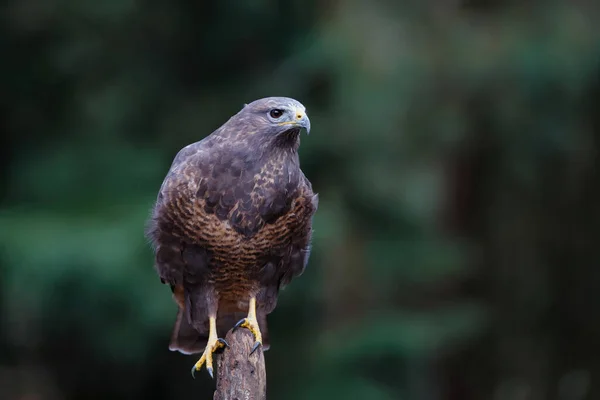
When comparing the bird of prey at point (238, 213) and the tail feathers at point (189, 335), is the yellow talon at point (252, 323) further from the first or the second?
the tail feathers at point (189, 335)

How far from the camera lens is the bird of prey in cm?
339

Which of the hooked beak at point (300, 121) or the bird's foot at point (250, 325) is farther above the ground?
the hooked beak at point (300, 121)

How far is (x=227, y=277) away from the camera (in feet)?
12.0

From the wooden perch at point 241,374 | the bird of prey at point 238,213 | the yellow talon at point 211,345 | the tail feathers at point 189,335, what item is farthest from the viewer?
the tail feathers at point 189,335

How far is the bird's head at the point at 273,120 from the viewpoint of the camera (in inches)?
132

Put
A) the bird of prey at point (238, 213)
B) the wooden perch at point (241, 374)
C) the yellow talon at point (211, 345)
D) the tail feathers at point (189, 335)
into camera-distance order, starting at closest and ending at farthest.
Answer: the wooden perch at point (241, 374), the bird of prey at point (238, 213), the yellow talon at point (211, 345), the tail feathers at point (189, 335)

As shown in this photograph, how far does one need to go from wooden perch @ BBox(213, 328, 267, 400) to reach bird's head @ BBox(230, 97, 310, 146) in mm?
817

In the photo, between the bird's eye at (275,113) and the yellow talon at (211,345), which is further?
the yellow talon at (211,345)

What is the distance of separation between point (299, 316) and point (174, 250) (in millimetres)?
3593

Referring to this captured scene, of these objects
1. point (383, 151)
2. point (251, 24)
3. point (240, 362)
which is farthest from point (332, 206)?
point (240, 362)

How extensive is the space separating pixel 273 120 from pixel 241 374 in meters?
0.96

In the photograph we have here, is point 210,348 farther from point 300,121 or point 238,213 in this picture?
point 300,121

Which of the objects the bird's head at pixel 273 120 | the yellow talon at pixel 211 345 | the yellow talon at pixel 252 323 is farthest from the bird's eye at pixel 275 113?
the yellow talon at pixel 211 345

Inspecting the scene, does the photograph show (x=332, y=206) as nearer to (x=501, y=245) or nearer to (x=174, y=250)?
(x=501, y=245)
